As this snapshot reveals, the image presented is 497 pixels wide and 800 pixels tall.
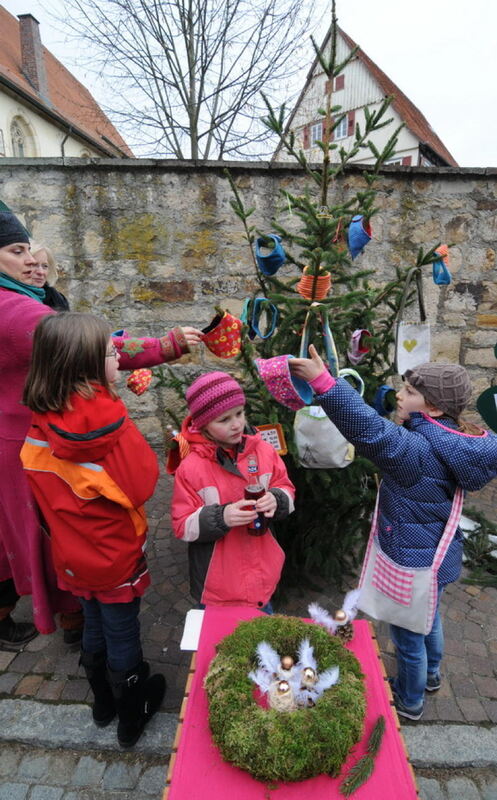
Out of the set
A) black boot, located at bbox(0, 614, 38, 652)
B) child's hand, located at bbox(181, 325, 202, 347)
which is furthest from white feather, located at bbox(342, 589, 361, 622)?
black boot, located at bbox(0, 614, 38, 652)

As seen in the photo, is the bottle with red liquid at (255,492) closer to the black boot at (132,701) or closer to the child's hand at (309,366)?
the child's hand at (309,366)

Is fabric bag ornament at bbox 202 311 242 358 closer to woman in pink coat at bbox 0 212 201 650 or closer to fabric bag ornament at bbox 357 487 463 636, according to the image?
woman in pink coat at bbox 0 212 201 650

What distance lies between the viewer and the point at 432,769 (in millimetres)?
1934

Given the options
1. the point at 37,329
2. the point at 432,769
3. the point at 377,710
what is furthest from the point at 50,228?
the point at 432,769

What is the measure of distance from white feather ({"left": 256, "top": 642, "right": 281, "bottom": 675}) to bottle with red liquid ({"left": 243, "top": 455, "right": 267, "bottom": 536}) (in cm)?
47

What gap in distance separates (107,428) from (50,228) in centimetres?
335

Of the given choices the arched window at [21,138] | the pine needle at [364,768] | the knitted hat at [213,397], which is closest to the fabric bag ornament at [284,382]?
the knitted hat at [213,397]

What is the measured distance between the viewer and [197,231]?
13.7 feet

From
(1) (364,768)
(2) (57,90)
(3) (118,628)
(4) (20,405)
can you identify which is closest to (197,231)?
(4) (20,405)

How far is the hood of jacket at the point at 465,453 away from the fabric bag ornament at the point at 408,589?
12 centimetres

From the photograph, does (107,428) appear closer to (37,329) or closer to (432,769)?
(37,329)

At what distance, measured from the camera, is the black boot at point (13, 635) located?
98.3 inches

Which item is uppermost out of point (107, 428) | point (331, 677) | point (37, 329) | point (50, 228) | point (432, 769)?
point (50, 228)

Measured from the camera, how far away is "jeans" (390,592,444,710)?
6.37 feet
